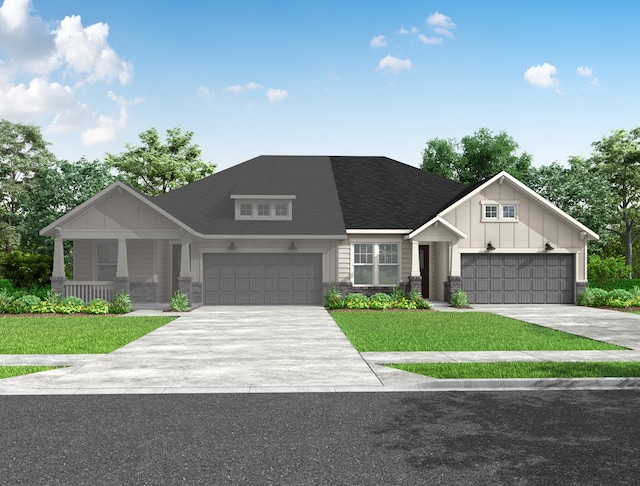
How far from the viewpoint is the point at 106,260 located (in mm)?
29281

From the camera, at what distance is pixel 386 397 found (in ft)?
29.7

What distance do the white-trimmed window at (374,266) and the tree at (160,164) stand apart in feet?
74.4

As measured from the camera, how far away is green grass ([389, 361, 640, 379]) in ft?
34.3

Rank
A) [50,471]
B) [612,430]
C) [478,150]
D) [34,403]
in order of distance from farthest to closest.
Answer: [478,150] → [34,403] → [612,430] → [50,471]

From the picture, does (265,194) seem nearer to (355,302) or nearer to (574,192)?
(355,302)

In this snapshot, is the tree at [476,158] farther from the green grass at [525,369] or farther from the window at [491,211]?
the green grass at [525,369]

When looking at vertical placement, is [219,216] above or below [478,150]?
below

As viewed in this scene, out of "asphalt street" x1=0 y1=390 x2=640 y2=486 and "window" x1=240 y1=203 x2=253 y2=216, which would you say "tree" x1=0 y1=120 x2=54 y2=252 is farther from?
"asphalt street" x1=0 y1=390 x2=640 y2=486

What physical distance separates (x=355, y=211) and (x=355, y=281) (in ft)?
11.3

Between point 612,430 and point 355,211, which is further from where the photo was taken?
point 355,211

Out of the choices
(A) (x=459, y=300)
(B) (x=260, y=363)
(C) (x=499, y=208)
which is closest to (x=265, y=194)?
(A) (x=459, y=300)

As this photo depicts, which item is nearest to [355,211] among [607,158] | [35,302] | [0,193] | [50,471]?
[35,302]

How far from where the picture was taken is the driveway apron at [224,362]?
1001 centimetres

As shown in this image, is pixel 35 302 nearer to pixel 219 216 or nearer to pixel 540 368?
pixel 219 216
